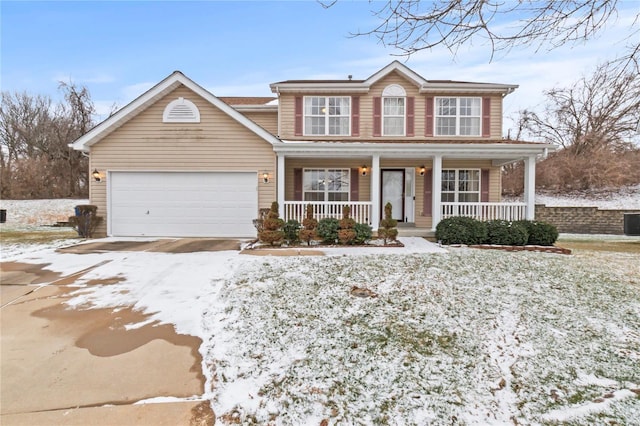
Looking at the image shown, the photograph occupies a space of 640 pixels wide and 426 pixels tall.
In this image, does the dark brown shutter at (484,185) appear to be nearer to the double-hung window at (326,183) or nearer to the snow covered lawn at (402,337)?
the double-hung window at (326,183)

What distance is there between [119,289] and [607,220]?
58.0 ft

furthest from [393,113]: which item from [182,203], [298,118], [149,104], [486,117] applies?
[149,104]

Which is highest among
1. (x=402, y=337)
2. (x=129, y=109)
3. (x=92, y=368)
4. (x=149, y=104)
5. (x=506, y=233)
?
(x=149, y=104)

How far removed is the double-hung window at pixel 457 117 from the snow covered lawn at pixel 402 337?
6.70 meters

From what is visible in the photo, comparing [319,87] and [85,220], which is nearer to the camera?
[85,220]

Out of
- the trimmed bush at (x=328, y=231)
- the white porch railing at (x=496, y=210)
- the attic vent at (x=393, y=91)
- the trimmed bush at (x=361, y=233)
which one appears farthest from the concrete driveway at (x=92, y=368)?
the attic vent at (x=393, y=91)

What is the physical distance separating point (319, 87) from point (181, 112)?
468 cm

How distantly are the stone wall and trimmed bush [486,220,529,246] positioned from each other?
702 centimetres

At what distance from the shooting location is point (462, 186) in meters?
11.7

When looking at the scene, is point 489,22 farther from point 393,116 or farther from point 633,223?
point 633,223

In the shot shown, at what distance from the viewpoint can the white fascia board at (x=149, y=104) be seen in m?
9.47

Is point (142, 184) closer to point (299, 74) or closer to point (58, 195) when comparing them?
point (299, 74)

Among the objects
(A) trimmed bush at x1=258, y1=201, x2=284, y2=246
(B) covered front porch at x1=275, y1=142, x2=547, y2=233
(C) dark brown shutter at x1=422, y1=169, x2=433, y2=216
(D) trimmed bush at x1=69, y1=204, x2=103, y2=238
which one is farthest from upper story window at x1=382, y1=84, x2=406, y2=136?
(D) trimmed bush at x1=69, y1=204, x2=103, y2=238

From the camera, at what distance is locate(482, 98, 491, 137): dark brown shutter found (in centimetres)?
1138
